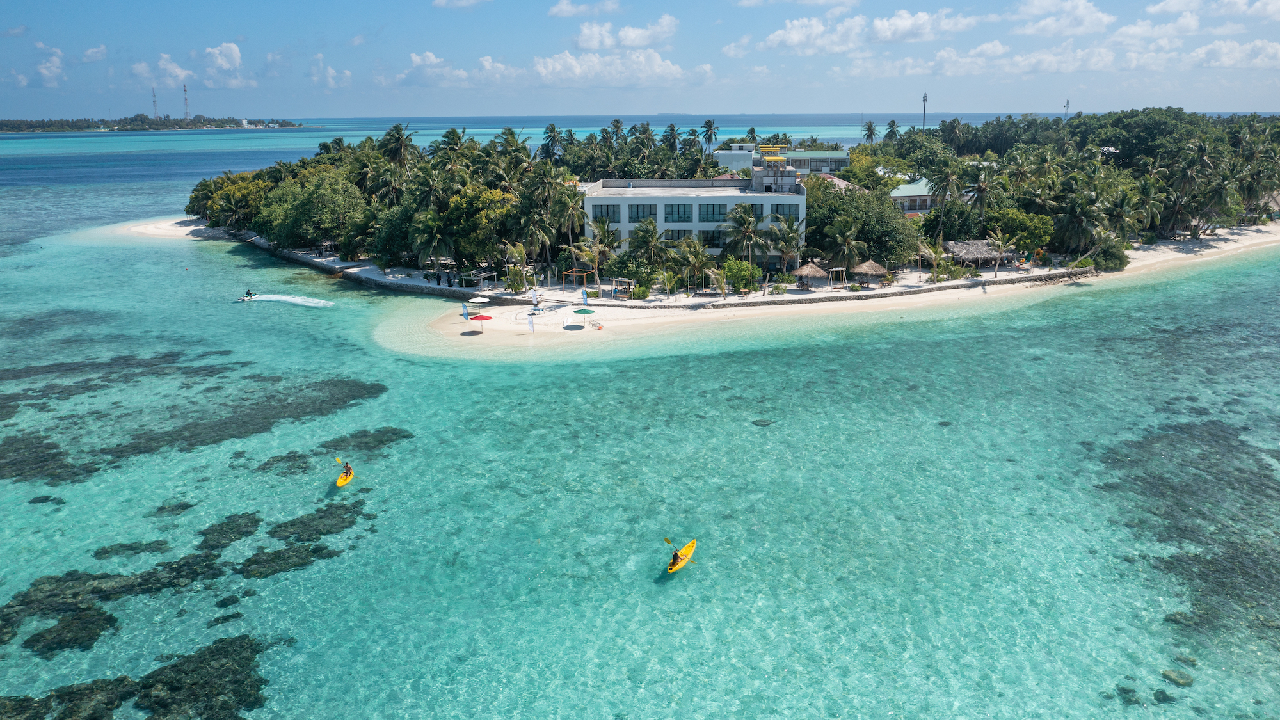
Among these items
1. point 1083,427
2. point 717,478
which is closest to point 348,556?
point 717,478

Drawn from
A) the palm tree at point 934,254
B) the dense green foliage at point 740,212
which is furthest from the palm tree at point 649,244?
the palm tree at point 934,254

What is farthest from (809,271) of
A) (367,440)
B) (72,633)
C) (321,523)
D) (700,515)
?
(72,633)

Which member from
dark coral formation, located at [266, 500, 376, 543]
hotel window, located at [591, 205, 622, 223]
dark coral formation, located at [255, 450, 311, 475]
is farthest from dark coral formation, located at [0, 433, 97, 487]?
hotel window, located at [591, 205, 622, 223]

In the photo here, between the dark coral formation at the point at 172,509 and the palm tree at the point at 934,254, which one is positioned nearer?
the dark coral formation at the point at 172,509

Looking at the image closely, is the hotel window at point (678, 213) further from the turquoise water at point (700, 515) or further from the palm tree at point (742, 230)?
the turquoise water at point (700, 515)

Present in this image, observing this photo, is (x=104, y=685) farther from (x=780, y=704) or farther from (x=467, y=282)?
(x=467, y=282)

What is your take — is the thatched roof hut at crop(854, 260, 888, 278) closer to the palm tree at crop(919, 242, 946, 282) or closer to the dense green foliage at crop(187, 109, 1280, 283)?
the dense green foliage at crop(187, 109, 1280, 283)
